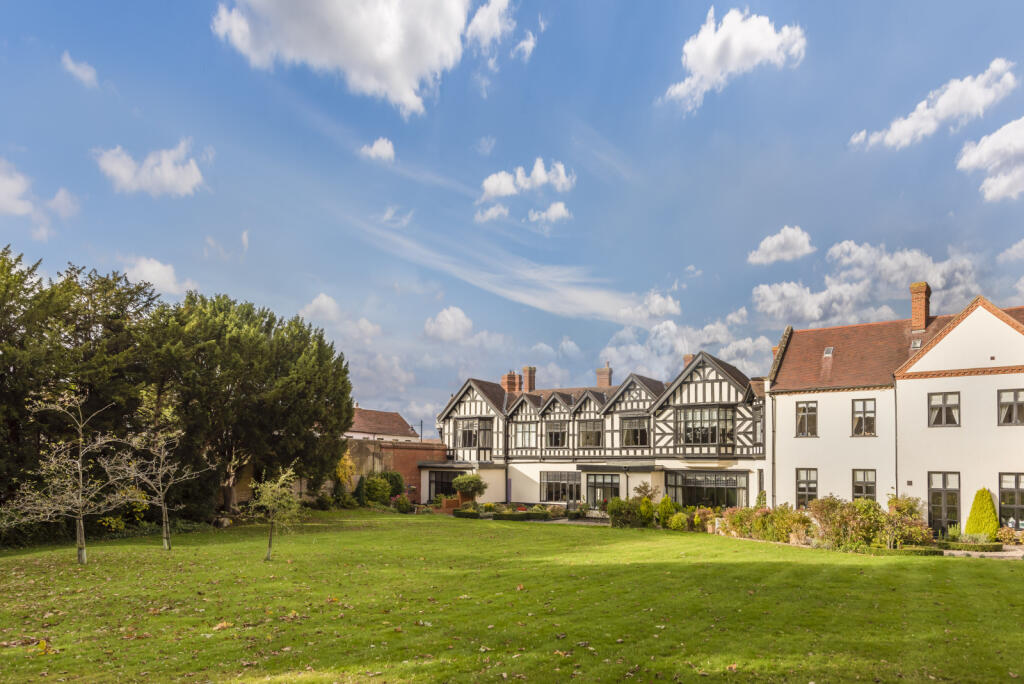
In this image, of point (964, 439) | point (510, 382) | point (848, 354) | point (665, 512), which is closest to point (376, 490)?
point (510, 382)

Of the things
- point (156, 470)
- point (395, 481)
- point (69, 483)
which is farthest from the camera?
point (395, 481)

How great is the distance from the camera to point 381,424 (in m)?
56.7

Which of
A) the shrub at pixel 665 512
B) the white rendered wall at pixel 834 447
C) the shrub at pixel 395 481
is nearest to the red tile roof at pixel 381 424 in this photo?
the shrub at pixel 395 481

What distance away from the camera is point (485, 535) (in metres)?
24.7

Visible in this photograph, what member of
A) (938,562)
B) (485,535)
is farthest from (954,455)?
(485,535)

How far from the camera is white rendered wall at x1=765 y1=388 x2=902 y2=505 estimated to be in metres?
26.9

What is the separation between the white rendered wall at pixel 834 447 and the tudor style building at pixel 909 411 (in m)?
0.04

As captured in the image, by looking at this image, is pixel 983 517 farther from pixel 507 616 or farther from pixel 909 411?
pixel 507 616

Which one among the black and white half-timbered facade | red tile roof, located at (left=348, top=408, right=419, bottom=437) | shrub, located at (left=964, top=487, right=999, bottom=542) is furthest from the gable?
red tile roof, located at (left=348, top=408, right=419, bottom=437)

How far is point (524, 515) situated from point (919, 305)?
20336 millimetres

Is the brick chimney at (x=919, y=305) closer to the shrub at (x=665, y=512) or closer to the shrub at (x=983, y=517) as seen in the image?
the shrub at (x=983, y=517)

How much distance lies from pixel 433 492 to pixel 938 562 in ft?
99.5

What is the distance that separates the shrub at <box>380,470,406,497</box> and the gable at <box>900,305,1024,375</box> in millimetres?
27025

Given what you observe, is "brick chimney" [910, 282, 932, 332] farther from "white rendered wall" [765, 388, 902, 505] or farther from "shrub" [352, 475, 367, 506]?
"shrub" [352, 475, 367, 506]
